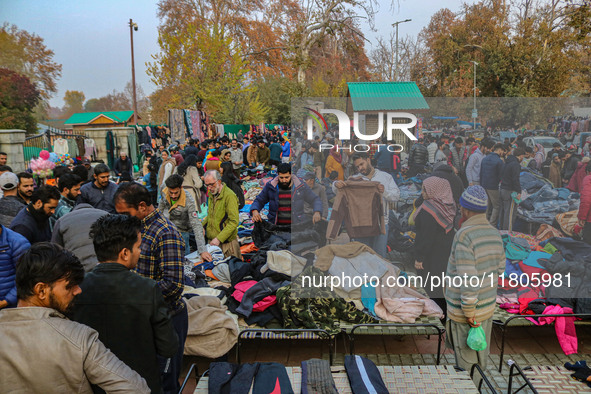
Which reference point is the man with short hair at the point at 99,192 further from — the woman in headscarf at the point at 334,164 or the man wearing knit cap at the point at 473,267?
the man wearing knit cap at the point at 473,267

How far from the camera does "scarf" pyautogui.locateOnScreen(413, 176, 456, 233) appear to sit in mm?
4875

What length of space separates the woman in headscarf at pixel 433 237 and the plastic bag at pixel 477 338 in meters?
1.58

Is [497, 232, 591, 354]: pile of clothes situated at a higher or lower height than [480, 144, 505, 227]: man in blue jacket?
lower

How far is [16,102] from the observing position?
2631 centimetres

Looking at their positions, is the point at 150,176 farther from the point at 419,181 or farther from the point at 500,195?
the point at 500,195

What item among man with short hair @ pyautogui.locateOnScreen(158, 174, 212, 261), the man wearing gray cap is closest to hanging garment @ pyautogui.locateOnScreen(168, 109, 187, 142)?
man with short hair @ pyautogui.locateOnScreen(158, 174, 212, 261)

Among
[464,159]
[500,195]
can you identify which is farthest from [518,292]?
[464,159]

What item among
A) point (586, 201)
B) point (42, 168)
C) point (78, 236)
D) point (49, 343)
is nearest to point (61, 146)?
point (42, 168)

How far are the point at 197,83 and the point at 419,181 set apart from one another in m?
20.0

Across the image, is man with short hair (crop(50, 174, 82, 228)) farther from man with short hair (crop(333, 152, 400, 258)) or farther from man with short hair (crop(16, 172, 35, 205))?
man with short hair (crop(333, 152, 400, 258))

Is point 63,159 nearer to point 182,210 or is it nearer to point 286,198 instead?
point 182,210

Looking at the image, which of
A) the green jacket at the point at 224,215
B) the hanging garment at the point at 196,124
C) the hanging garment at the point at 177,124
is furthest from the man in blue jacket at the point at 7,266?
the hanging garment at the point at 196,124

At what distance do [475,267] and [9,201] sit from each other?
15.4ft

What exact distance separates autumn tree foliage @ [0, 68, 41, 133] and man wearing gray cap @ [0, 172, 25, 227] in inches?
963
